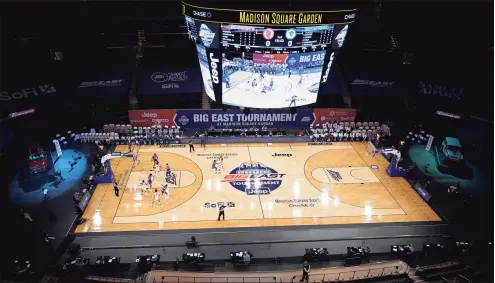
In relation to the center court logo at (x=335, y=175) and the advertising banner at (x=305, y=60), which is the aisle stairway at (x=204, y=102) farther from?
the center court logo at (x=335, y=175)

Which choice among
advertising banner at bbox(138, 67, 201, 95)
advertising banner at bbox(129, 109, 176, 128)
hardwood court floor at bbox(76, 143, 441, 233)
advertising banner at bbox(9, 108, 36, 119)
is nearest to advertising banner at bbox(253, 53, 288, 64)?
hardwood court floor at bbox(76, 143, 441, 233)

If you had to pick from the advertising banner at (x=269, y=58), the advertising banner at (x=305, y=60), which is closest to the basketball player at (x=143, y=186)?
the advertising banner at (x=269, y=58)

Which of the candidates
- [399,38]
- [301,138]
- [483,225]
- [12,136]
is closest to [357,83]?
[399,38]

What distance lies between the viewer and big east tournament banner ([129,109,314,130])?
98.0ft

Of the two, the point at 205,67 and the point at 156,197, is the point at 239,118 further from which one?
the point at 156,197

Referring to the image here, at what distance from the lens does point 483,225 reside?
19016mm

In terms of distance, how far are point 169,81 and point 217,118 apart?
249 inches

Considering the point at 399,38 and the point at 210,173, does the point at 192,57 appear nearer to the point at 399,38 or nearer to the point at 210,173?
the point at 210,173

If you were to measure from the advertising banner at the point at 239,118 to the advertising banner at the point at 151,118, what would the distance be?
63 centimetres

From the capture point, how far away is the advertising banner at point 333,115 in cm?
3088

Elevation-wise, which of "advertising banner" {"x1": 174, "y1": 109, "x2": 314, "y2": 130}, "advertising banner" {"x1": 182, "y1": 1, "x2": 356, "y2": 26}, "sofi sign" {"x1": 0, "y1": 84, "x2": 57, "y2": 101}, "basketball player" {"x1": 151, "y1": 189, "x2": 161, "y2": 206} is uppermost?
"advertising banner" {"x1": 182, "y1": 1, "x2": 356, "y2": 26}

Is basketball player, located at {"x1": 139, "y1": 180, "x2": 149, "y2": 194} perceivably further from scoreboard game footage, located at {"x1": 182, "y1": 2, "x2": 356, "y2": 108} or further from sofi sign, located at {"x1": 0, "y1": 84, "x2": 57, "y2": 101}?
sofi sign, located at {"x1": 0, "y1": 84, "x2": 57, "y2": 101}

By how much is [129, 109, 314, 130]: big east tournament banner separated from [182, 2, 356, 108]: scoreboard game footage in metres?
5.40

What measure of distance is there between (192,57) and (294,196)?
20034 millimetres
